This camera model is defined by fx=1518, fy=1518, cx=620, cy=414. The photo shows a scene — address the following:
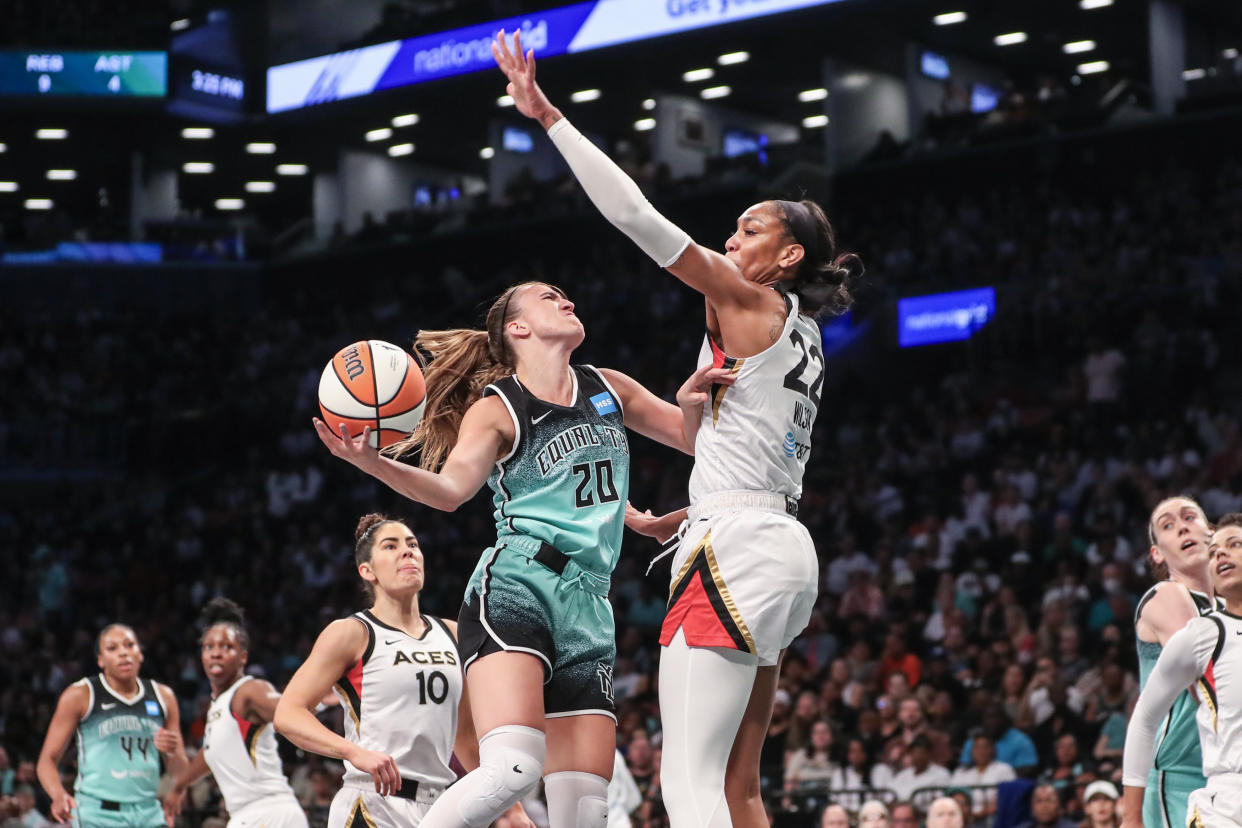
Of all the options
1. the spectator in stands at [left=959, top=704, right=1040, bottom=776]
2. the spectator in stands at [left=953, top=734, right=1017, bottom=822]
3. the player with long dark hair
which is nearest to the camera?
the player with long dark hair

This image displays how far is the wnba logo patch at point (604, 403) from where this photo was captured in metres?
5.41

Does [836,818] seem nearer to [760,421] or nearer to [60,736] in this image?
[60,736]

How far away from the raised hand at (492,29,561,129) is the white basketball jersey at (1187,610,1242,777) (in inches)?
126

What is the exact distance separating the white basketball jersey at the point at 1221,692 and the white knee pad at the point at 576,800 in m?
2.45

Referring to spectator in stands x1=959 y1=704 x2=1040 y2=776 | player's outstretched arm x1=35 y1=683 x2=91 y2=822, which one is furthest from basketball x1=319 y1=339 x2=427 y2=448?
spectator in stands x1=959 y1=704 x2=1040 y2=776

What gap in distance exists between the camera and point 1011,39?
86.9 feet

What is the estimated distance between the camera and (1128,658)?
38.9 ft

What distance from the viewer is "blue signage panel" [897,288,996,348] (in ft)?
64.3

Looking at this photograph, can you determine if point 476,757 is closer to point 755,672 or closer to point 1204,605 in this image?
point 755,672

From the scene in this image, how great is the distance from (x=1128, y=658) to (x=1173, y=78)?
1421cm

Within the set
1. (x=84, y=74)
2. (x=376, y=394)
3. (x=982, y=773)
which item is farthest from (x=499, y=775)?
(x=84, y=74)

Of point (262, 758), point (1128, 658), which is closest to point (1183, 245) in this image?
point (1128, 658)

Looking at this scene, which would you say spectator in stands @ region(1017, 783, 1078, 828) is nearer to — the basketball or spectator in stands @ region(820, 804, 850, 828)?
spectator in stands @ region(820, 804, 850, 828)

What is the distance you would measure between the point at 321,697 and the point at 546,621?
6.16 ft
